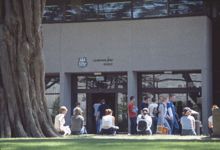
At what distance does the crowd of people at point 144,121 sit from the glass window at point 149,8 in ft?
13.2

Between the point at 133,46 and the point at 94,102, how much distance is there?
3.56 m

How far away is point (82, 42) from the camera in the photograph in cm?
2902

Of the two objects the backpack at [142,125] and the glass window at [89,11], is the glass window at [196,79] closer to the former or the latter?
the glass window at [89,11]

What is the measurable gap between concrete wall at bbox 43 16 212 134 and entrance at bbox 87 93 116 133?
112 cm

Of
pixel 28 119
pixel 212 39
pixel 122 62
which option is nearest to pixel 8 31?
pixel 28 119

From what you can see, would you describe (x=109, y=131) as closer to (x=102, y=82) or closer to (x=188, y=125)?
(x=188, y=125)

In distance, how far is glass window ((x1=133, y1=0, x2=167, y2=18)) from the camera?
27.7 metres

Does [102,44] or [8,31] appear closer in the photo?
[8,31]

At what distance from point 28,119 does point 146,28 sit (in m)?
13.3

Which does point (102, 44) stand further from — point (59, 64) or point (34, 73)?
point (34, 73)

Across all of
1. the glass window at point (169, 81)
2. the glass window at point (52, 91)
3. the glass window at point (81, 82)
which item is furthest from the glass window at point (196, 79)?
the glass window at point (52, 91)

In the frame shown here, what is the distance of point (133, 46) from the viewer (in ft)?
92.4

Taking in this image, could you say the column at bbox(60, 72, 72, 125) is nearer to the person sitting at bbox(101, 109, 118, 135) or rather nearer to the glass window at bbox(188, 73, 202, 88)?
the glass window at bbox(188, 73, 202, 88)

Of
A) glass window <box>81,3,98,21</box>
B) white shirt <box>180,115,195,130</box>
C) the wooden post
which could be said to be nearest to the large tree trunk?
the wooden post
